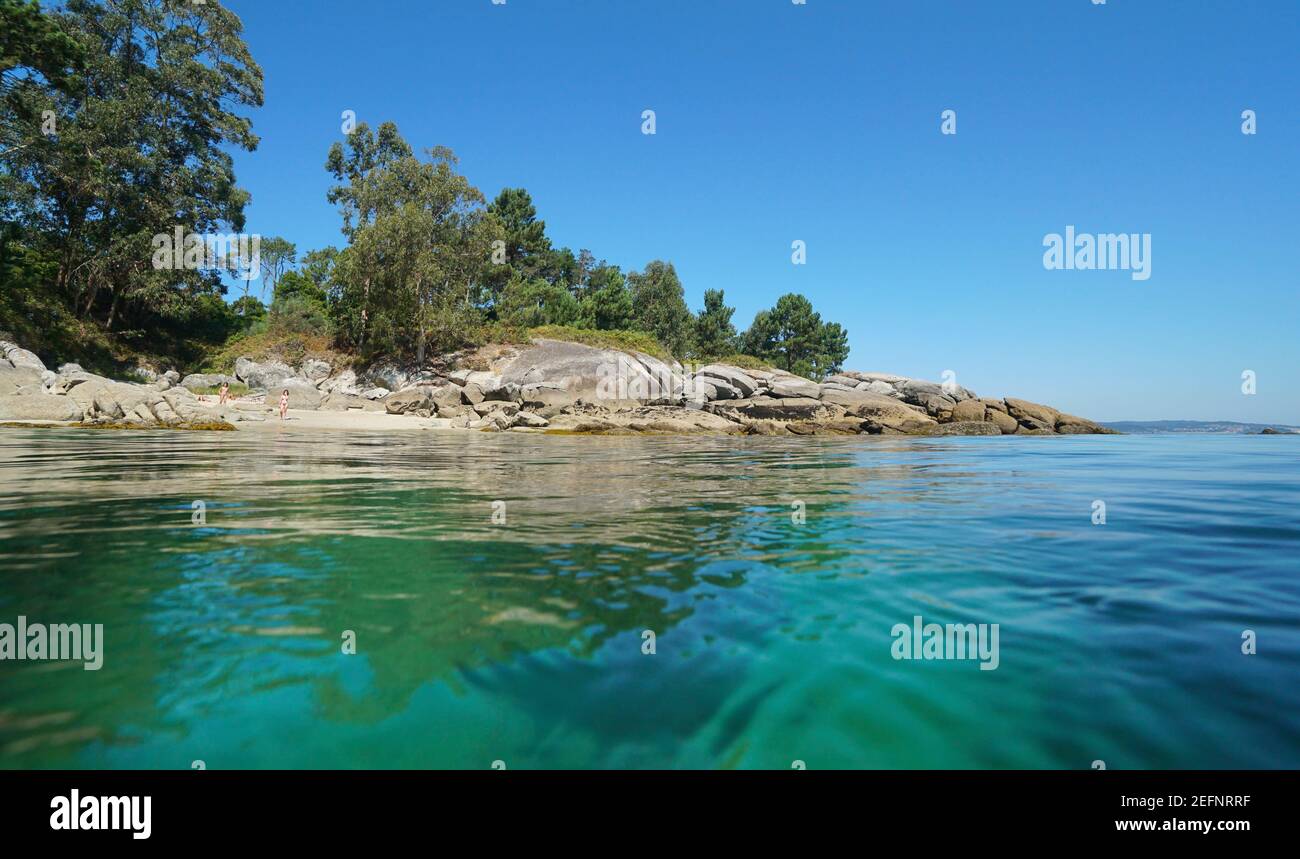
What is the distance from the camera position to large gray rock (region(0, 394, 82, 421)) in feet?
54.7

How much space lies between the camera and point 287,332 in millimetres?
39938

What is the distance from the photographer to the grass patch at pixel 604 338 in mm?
43438

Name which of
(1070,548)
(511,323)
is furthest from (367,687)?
(511,323)

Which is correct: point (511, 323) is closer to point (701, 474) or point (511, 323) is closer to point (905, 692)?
point (701, 474)

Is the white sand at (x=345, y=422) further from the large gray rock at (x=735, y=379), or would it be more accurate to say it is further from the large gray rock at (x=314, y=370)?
the large gray rock at (x=735, y=379)

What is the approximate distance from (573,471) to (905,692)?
859cm

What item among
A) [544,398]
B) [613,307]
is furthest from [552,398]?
[613,307]

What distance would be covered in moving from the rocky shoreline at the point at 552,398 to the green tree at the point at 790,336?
77.2ft

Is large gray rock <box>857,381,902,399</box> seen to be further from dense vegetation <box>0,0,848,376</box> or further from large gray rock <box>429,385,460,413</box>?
large gray rock <box>429,385,460,413</box>

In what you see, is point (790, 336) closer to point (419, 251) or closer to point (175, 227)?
point (419, 251)

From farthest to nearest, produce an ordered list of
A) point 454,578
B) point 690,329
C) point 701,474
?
point 690,329
point 701,474
point 454,578

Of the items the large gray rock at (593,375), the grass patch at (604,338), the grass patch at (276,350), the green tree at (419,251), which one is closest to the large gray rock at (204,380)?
the grass patch at (276,350)

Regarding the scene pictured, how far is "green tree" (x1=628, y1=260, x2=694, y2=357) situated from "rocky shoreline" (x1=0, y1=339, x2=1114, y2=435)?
11702 mm

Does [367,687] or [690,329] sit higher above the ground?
[690,329]
